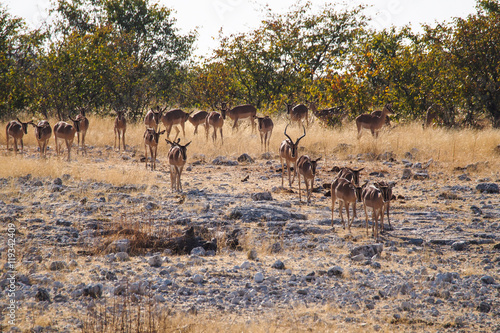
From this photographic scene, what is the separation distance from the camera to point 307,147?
61.5 feet

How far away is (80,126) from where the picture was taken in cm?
1781

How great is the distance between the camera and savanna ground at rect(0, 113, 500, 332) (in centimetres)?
550

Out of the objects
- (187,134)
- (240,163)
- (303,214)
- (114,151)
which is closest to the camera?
(303,214)

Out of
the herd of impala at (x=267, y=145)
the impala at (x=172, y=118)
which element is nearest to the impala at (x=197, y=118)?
the herd of impala at (x=267, y=145)

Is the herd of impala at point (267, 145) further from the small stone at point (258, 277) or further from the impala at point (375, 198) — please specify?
the small stone at point (258, 277)

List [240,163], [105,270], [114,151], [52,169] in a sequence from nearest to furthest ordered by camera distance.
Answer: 1. [105,270]
2. [52,169]
3. [240,163]
4. [114,151]

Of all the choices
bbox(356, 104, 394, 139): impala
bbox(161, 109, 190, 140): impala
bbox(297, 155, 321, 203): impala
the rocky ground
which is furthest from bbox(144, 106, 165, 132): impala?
bbox(297, 155, 321, 203): impala

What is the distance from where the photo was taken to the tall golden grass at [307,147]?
1408 centimetres

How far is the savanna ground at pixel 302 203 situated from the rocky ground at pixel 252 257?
4 cm

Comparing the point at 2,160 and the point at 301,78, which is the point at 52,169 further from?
the point at 301,78

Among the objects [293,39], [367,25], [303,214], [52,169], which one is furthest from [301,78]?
[303,214]

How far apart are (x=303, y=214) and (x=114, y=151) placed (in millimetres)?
10941

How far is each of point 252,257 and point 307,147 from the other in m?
11.5

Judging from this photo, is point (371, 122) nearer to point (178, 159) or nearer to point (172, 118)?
point (172, 118)
